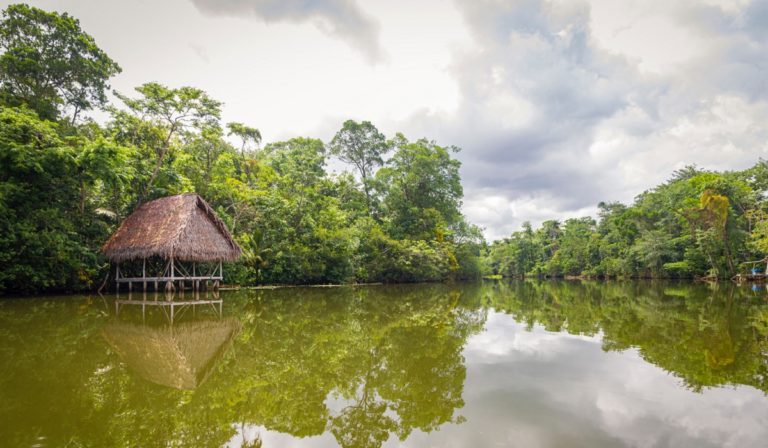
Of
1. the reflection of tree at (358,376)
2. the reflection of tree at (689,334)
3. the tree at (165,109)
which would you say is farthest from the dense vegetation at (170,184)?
the reflection of tree at (689,334)

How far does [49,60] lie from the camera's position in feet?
56.7

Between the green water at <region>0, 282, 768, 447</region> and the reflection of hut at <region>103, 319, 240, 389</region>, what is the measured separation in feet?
0.11

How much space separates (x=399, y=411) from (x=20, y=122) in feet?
44.7

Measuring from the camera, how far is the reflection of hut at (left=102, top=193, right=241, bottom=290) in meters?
11.8

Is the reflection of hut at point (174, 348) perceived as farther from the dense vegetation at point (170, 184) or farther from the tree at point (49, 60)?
the tree at point (49, 60)

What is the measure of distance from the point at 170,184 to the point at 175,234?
4980 millimetres

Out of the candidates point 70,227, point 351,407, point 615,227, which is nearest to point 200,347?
point 351,407

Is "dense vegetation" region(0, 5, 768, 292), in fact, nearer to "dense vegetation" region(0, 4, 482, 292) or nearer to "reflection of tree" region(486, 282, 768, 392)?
"dense vegetation" region(0, 4, 482, 292)

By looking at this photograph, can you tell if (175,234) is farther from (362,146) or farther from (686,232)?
(686,232)

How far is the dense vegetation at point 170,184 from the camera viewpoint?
11320 mm

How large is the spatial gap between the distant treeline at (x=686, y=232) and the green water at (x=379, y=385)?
77.3 ft

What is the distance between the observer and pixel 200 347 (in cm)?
548

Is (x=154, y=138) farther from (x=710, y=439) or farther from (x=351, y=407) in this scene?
(x=710, y=439)

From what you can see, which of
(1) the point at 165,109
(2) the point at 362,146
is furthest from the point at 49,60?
(2) the point at 362,146
